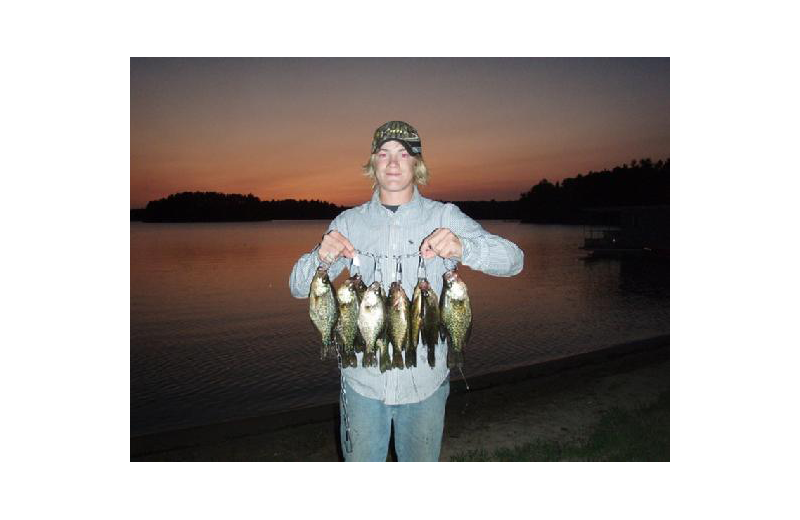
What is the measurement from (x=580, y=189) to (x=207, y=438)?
83.4ft

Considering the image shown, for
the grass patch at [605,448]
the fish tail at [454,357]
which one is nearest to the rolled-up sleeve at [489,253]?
the fish tail at [454,357]

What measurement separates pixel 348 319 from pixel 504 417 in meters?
3.60

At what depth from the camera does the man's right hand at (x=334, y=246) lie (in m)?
2.47

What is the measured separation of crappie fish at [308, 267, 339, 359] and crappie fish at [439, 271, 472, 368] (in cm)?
58

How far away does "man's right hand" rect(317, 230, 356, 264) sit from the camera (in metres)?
2.47

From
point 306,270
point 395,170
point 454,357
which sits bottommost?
point 454,357

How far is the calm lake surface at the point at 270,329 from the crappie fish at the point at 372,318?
549 cm

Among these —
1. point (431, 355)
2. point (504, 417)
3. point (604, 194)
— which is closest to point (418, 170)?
point (431, 355)

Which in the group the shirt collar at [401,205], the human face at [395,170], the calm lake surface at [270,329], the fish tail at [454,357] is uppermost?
the human face at [395,170]

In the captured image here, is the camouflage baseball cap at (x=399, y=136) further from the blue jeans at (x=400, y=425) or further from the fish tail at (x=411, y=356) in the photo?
the blue jeans at (x=400, y=425)

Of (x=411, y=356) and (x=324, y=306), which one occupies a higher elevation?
(x=324, y=306)

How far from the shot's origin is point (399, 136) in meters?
2.58

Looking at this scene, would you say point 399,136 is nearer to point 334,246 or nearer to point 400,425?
point 334,246
